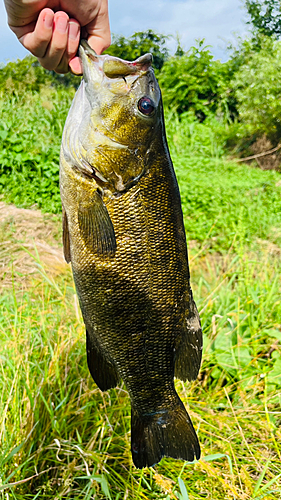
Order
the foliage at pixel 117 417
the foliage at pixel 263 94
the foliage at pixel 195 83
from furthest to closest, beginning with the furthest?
the foliage at pixel 195 83 → the foliage at pixel 263 94 → the foliage at pixel 117 417

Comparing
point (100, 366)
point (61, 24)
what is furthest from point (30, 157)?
point (100, 366)

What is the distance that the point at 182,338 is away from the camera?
1.44 metres

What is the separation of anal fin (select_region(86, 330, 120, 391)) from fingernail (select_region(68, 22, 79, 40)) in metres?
1.00

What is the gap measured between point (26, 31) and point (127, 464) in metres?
2.05

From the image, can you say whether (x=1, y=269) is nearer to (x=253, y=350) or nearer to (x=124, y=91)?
(x=253, y=350)

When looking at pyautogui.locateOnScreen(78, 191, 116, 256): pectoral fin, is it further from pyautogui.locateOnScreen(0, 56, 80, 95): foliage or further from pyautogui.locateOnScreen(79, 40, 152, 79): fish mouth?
pyautogui.locateOnScreen(0, 56, 80, 95): foliage

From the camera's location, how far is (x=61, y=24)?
1411 mm

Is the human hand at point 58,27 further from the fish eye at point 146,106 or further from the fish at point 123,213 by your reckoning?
the fish eye at point 146,106

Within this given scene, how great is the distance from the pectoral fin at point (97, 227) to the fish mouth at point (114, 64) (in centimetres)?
37

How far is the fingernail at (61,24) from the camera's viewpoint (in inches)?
55.4

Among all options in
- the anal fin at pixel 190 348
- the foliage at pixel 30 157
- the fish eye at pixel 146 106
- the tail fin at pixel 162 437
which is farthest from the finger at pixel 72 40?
the foliage at pixel 30 157

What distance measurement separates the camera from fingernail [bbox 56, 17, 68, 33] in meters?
1.41

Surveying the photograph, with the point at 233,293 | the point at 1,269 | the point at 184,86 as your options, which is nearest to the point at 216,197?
the point at 233,293

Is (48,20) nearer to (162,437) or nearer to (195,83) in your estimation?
(162,437)
